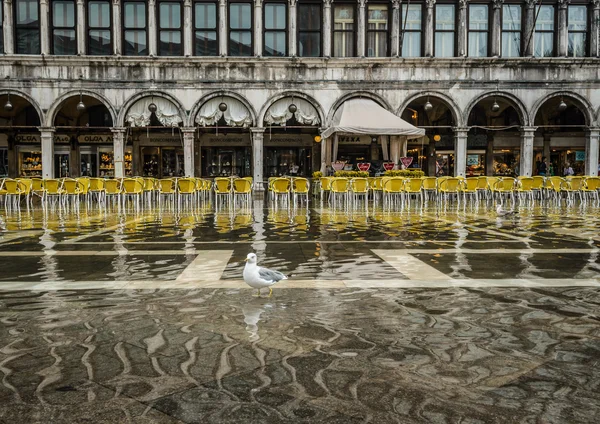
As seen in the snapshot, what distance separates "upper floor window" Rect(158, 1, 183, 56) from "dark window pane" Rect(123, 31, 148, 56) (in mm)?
751

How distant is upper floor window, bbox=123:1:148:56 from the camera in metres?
25.5

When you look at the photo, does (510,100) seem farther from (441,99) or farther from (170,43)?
(170,43)

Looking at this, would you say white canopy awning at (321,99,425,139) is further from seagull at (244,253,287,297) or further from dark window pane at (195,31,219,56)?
seagull at (244,253,287,297)

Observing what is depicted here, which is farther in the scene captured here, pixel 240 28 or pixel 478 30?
pixel 478 30

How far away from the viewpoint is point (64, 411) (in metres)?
2.54

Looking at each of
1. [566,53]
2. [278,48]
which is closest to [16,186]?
[278,48]

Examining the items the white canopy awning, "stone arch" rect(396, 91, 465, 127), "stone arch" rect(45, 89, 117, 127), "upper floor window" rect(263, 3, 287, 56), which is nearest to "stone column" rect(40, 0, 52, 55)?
"stone arch" rect(45, 89, 117, 127)

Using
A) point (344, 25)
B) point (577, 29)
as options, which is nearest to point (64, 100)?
point (344, 25)

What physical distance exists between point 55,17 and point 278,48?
33.6 feet

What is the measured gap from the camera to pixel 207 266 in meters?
6.52

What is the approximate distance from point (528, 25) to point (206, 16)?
15.0 m

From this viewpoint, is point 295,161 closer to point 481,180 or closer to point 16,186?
point 481,180

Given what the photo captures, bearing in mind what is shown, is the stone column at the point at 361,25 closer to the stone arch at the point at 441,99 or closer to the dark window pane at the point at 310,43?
the dark window pane at the point at 310,43

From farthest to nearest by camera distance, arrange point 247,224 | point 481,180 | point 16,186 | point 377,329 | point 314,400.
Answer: point 481,180, point 16,186, point 247,224, point 377,329, point 314,400
